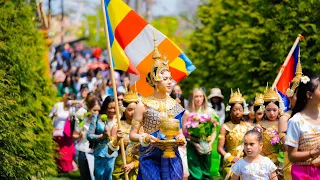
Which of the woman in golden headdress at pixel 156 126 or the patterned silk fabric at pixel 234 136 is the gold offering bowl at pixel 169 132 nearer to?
the woman in golden headdress at pixel 156 126

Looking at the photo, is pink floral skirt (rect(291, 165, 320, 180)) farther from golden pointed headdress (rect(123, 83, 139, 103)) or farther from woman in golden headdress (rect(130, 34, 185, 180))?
golden pointed headdress (rect(123, 83, 139, 103))

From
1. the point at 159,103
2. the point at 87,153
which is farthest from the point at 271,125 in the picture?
the point at 87,153

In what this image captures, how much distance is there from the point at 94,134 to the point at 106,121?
297 mm

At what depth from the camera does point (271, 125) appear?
41.6ft

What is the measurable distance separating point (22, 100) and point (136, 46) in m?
1.79

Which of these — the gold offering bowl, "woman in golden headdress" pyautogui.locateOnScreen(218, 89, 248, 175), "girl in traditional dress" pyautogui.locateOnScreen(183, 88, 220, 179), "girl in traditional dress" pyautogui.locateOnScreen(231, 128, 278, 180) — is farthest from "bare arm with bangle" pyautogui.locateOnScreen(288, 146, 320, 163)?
"girl in traditional dress" pyautogui.locateOnScreen(183, 88, 220, 179)

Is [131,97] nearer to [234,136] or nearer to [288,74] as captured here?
[234,136]

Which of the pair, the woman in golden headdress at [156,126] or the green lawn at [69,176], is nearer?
the woman in golden headdress at [156,126]

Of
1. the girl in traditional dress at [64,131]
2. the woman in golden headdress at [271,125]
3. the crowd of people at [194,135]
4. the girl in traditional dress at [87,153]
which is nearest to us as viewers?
the crowd of people at [194,135]

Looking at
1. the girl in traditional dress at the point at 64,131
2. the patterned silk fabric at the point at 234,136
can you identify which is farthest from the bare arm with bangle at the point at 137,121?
the girl in traditional dress at the point at 64,131

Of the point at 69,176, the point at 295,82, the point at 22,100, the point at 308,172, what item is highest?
the point at 295,82

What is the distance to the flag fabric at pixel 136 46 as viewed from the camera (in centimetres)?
1273

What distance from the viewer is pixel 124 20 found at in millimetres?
12898

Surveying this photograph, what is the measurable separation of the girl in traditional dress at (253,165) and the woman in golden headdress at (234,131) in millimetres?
3036
